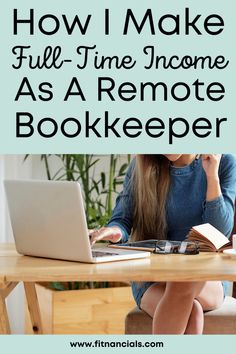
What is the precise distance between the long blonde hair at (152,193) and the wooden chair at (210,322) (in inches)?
11.8

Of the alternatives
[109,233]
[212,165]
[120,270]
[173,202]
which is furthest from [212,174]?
[120,270]

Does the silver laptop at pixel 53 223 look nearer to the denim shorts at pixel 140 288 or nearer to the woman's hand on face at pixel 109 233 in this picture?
the woman's hand on face at pixel 109 233

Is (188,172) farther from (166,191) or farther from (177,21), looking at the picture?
(177,21)

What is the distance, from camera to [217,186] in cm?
279

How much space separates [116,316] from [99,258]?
1.85 m

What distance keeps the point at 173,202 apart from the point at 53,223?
0.63 m

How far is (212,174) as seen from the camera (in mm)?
2770

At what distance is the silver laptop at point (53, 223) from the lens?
2.39 metres

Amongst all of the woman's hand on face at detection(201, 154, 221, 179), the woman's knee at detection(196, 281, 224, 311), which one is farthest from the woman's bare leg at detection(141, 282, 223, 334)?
the woman's hand on face at detection(201, 154, 221, 179)

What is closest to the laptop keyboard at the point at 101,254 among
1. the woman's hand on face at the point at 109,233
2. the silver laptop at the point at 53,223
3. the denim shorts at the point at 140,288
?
the silver laptop at the point at 53,223

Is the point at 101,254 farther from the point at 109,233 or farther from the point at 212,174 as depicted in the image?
the point at 212,174

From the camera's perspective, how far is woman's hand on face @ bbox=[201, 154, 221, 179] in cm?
277

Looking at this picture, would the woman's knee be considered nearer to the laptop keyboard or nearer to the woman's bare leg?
the woman's bare leg

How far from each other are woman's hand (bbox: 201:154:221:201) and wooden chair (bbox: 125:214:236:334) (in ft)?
1.35
